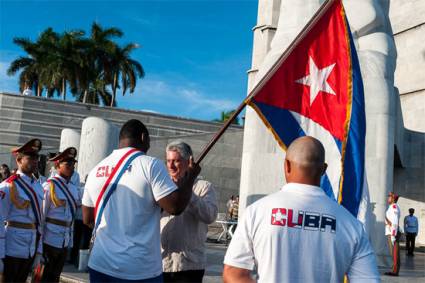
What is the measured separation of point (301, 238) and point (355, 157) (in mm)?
2477

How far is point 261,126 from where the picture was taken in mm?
14008

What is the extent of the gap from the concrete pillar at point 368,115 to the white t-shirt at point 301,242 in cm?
1073

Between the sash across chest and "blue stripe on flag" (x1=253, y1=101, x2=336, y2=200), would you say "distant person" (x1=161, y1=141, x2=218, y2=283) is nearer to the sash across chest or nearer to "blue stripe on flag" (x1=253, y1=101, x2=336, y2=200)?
"blue stripe on flag" (x1=253, y1=101, x2=336, y2=200)

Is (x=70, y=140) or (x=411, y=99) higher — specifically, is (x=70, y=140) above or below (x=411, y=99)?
below

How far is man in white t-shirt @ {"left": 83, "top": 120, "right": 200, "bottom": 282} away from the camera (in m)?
3.48

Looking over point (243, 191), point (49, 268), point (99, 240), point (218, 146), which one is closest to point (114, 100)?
point (218, 146)

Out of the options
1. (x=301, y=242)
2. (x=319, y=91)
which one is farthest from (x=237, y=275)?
(x=319, y=91)

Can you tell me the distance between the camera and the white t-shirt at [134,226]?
3475mm

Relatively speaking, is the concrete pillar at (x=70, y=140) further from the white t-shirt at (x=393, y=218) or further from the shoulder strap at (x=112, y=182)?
the shoulder strap at (x=112, y=182)

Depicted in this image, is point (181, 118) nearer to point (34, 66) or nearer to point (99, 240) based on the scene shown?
point (34, 66)

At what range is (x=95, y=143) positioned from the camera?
11.3m

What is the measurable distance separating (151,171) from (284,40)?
36.2 ft

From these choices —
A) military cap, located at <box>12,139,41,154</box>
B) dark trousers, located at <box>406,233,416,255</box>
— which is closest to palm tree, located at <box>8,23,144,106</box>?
dark trousers, located at <box>406,233,416,255</box>

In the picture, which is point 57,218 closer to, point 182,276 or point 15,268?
point 15,268
